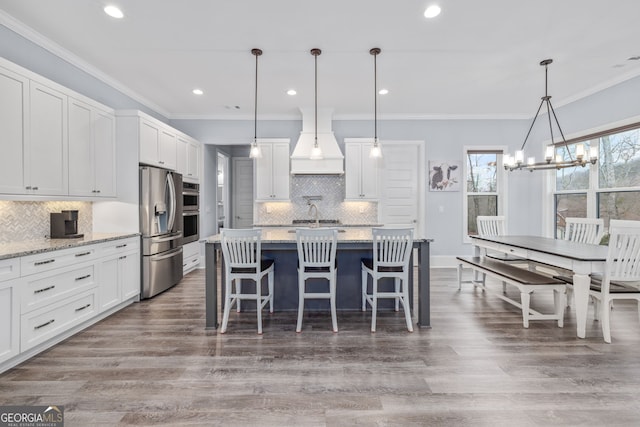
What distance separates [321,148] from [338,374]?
148 inches

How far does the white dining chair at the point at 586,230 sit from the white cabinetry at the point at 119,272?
5.58 meters

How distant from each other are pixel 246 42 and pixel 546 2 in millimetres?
2783

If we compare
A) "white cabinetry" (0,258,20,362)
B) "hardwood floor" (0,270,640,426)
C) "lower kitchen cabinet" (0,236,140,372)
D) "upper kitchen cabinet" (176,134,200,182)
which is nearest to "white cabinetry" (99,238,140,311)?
"lower kitchen cabinet" (0,236,140,372)

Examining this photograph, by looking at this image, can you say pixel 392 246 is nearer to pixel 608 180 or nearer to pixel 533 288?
pixel 533 288

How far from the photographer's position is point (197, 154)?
18.4ft

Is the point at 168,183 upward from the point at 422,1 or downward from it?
downward

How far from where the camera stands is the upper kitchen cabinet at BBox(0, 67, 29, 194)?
7.97 feet

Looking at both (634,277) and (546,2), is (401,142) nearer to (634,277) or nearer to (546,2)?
(546,2)

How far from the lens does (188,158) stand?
206 inches

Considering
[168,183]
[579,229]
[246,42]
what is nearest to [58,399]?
[168,183]

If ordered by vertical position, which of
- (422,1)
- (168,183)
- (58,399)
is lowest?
(58,399)

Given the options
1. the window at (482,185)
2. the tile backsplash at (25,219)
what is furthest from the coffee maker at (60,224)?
the window at (482,185)

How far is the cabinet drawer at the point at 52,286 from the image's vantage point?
231 centimetres

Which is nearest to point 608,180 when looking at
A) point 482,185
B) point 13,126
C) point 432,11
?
point 482,185
